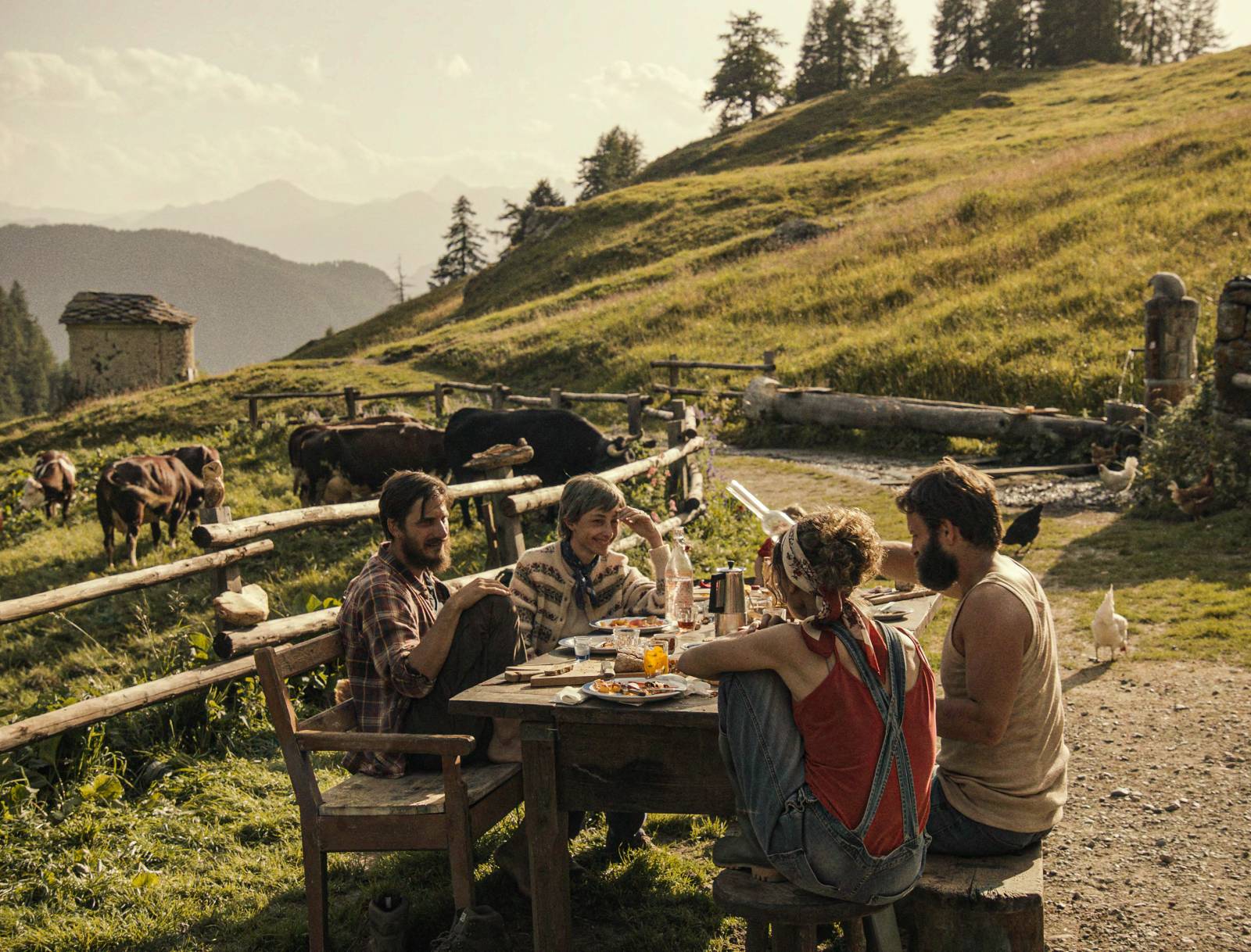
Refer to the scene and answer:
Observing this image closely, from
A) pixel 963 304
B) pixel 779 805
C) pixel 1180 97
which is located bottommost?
pixel 779 805

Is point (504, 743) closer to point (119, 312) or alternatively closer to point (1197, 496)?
point (1197, 496)

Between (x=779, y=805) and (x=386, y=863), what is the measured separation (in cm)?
237

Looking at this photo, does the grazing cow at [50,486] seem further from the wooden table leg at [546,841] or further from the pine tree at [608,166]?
the pine tree at [608,166]

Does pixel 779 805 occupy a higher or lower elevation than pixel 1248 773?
higher

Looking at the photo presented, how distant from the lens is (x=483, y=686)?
11.8 ft

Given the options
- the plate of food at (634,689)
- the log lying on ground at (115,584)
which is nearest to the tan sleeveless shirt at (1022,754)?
the plate of food at (634,689)

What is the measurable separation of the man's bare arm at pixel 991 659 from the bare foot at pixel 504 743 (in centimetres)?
165

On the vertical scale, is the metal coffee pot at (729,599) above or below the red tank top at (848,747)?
above

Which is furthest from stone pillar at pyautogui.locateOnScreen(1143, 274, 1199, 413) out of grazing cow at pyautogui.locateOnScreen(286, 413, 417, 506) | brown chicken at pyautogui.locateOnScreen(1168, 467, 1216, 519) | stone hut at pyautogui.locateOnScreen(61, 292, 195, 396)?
stone hut at pyautogui.locateOnScreen(61, 292, 195, 396)

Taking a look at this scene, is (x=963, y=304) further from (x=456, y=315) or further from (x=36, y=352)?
(x=36, y=352)

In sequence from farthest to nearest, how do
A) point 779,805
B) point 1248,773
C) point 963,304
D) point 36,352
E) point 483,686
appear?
point 36,352
point 963,304
point 1248,773
point 483,686
point 779,805

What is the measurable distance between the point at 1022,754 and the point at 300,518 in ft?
15.0

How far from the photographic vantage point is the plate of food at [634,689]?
3256 mm

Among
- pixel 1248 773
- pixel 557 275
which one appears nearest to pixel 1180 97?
pixel 557 275
